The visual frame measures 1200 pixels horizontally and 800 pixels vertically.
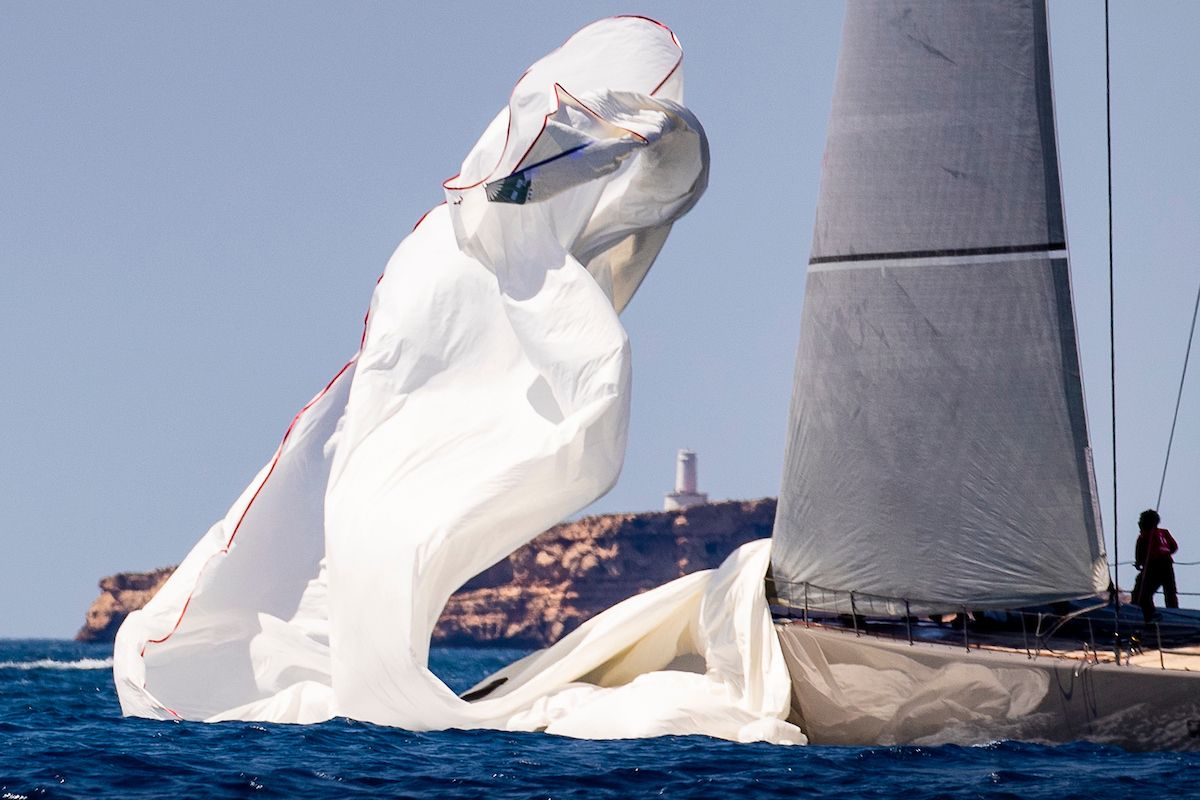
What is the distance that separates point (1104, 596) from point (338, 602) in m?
4.78

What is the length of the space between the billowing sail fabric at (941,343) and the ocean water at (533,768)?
53.1 inches

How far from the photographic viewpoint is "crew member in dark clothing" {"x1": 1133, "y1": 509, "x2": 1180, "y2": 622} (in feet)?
32.7

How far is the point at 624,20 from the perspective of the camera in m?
12.1

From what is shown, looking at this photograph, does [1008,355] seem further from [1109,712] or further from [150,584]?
[150,584]

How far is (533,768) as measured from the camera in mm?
8367

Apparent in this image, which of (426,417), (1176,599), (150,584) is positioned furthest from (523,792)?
(150,584)

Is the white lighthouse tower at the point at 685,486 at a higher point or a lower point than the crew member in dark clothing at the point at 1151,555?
higher

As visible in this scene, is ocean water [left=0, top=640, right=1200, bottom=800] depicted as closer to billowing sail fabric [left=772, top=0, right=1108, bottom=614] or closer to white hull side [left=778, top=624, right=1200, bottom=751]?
white hull side [left=778, top=624, right=1200, bottom=751]

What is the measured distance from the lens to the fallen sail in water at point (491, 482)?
400 inches

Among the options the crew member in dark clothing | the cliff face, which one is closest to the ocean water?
the crew member in dark clothing

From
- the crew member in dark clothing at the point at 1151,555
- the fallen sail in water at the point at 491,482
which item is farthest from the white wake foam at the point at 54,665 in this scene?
the crew member in dark clothing at the point at 1151,555

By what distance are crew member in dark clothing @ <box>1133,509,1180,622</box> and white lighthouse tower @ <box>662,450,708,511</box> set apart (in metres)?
50.7

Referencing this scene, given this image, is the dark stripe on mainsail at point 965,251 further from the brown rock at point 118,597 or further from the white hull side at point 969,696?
the brown rock at point 118,597

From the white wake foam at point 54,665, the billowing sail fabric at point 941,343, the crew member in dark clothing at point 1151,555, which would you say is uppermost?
the billowing sail fabric at point 941,343
